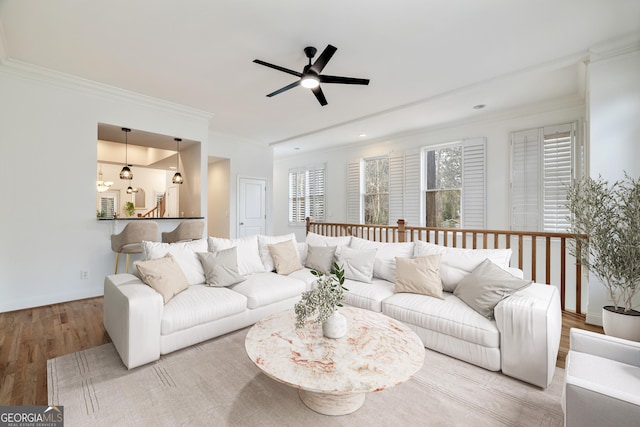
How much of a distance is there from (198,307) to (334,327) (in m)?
1.29

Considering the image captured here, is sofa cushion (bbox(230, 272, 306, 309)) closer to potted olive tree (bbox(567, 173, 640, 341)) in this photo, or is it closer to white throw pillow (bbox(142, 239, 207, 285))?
white throw pillow (bbox(142, 239, 207, 285))

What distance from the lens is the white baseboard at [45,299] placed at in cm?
336

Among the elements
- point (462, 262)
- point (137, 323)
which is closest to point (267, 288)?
point (137, 323)

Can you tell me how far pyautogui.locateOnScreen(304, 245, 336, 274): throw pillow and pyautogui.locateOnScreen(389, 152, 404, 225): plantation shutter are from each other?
9.57 ft

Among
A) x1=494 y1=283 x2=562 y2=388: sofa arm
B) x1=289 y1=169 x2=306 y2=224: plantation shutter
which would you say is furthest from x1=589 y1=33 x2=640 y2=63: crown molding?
x1=289 y1=169 x2=306 y2=224: plantation shutter

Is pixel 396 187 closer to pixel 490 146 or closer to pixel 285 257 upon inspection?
pixel 490 146

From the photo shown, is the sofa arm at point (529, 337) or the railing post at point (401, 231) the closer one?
the sofa arm at point (529, 337)

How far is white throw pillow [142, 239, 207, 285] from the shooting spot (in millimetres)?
2865

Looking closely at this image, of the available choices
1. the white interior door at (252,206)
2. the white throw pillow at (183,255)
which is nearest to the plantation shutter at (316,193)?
the white interior door at (252,206)

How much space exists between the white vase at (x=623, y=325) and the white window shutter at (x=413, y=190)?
3432mm

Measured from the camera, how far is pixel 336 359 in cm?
162

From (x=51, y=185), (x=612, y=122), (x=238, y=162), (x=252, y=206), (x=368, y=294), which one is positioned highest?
(x=238, y=162)

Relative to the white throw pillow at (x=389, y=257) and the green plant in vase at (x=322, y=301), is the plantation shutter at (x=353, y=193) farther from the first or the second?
the green plant in vase at (x=322, y=301)

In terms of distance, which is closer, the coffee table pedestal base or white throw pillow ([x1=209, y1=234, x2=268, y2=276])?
the coffee table pedestal base
